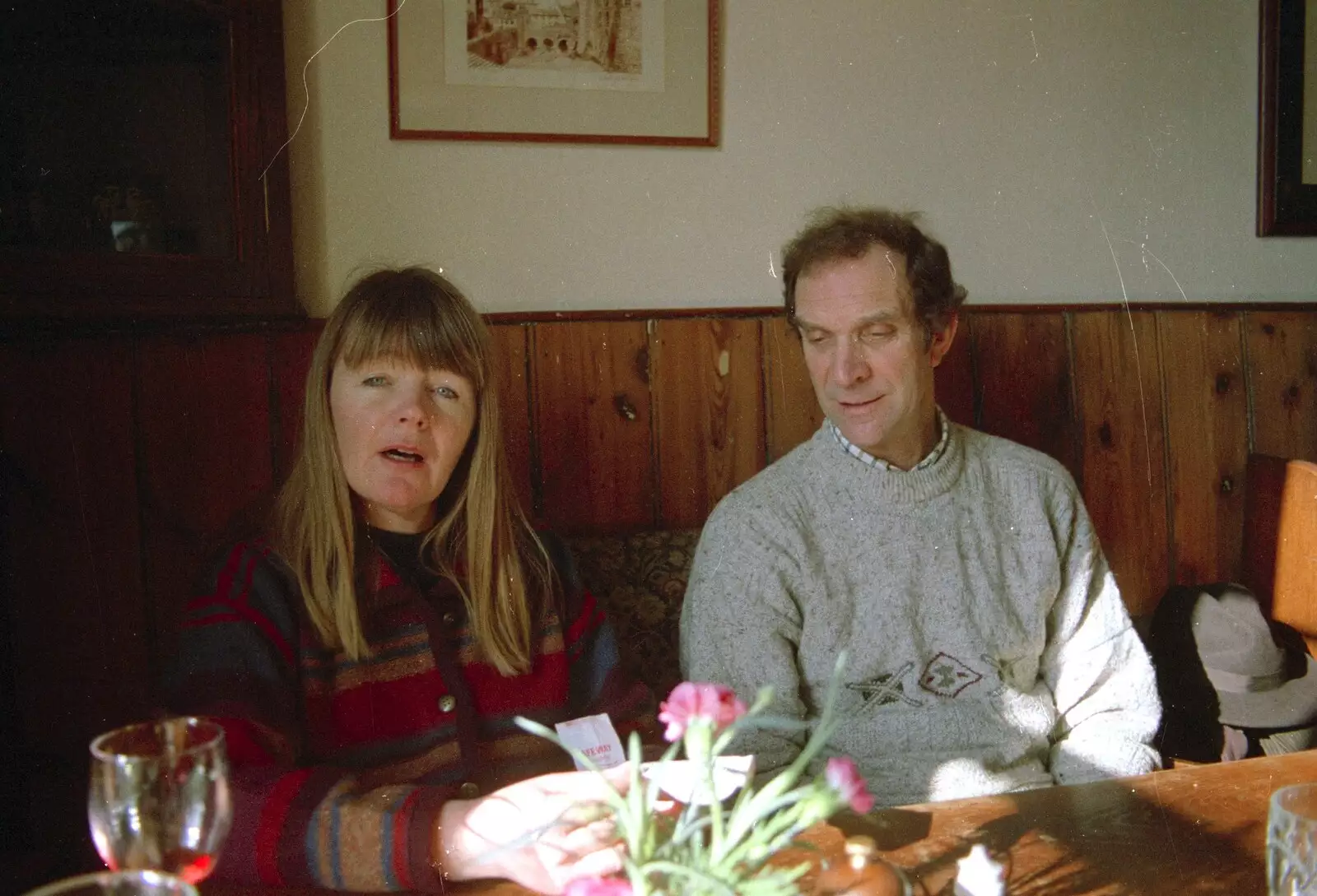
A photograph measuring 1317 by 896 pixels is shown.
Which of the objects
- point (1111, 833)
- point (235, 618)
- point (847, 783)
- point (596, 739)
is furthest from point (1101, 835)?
point (235, 618)

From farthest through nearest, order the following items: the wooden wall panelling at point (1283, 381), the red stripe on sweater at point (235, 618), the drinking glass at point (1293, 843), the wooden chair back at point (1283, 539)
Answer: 1. the wooden wall panelling at point (1283, 381)
2. the wooden chair back at point (1283, 539)
3. the red stripe on sweater at point (235, 618)
4. the drinking glass at point (1293, 843)

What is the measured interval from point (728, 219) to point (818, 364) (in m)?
0.55

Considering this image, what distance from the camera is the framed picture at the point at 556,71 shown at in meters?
1.93

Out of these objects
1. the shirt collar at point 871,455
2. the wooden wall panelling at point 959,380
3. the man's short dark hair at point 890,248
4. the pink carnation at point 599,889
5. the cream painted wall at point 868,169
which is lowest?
the pink carnation at point 599,889

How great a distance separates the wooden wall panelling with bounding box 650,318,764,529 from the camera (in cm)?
202

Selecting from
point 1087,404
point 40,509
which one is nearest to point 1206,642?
point 1087,404

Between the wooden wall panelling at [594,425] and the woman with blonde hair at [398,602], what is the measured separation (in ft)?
1.33

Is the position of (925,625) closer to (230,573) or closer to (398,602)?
(398,602)

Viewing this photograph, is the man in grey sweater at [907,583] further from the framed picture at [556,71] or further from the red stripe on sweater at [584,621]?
the framed picture at [556,71]

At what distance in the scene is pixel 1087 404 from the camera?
229 cm

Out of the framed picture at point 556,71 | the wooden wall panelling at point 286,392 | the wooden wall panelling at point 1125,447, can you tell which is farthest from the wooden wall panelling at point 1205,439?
the wooden wall panelling at point 286,392

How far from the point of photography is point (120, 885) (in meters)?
0.63

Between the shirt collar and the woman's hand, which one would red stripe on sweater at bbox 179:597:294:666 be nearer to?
the woman's hand

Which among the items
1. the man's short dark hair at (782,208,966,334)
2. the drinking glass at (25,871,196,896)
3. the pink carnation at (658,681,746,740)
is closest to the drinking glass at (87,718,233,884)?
the drinking glass at (25,871,196,896)
